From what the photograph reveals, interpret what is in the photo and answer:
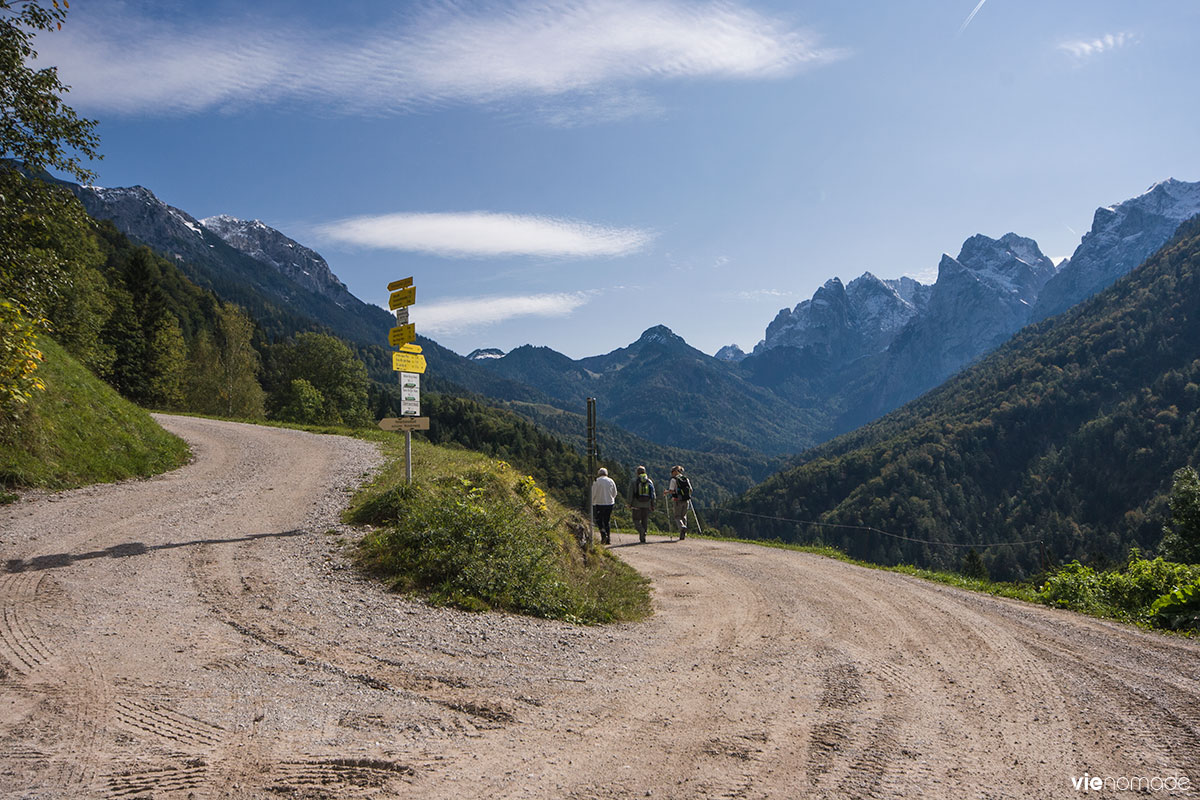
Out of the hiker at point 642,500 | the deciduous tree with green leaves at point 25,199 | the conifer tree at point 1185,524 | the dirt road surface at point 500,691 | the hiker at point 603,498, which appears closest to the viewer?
the dirt road surface at point 500,691

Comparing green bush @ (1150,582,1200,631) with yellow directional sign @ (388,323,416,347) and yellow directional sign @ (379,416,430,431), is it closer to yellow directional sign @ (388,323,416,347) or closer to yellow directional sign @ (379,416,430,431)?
yellow directional sign @ (379,416,430,431)

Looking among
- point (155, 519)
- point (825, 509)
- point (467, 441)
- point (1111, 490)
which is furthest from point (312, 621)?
point (1111, 490)

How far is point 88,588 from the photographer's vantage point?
841cm

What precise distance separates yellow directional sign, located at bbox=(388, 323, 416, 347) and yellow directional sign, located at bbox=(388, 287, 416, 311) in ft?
1.69

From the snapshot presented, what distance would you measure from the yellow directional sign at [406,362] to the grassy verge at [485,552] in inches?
97.0

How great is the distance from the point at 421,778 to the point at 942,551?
170 m

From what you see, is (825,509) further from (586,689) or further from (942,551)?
(586,689)

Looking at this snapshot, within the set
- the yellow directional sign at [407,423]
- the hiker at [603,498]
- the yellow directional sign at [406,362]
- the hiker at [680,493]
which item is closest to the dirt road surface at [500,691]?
the yellow directional sign at [407,423]

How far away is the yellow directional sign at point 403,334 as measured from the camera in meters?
14.0

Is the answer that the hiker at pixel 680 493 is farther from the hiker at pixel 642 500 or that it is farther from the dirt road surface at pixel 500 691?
the dirt road surface at pixel 500 691

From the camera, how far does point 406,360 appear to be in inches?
549

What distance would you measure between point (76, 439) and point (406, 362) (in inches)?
391

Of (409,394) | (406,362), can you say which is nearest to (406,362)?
(406,362)

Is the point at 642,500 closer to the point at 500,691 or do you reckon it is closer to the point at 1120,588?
the point at 1120,588
